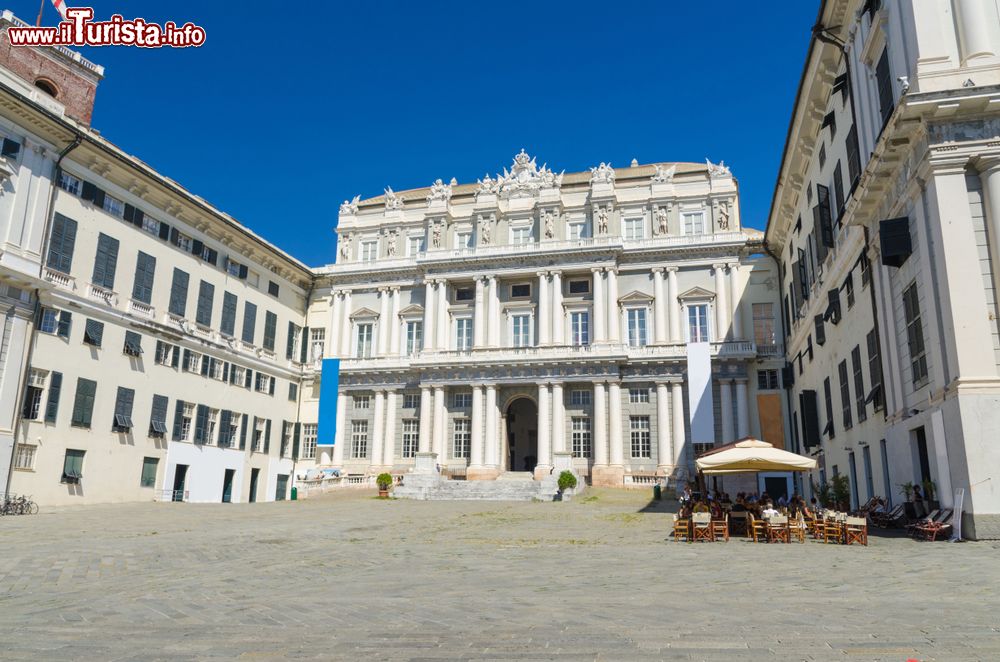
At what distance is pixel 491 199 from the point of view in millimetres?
51312

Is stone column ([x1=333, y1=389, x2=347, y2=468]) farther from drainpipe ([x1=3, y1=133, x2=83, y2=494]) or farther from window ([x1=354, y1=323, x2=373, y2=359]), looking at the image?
drainpipe ([x1=3, y1=133, x2=83, y2=494])

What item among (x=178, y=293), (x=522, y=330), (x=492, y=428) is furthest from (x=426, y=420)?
(x=178, y=293)

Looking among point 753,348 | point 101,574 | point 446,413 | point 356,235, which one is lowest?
point 101,574

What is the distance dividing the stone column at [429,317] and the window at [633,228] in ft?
44.0

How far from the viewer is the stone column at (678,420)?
44156 mm

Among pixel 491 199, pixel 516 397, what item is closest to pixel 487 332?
pixel 516 397

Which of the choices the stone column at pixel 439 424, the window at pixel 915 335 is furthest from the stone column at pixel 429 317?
the window at pixel 915 335

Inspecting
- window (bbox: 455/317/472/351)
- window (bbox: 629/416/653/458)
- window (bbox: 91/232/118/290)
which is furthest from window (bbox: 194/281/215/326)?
window (bbox: 629/416/653/458)

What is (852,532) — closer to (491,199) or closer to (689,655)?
(689,655)

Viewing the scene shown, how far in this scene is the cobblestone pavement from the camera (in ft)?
20.9

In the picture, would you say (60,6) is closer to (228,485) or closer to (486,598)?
(228,485)

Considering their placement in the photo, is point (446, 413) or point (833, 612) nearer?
point (833, 612)

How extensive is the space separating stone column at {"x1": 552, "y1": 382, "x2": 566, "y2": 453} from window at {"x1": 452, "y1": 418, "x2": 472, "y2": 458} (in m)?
5.66

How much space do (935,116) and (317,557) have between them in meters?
16.2
